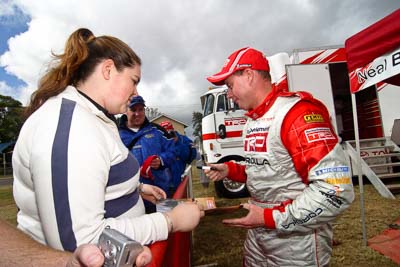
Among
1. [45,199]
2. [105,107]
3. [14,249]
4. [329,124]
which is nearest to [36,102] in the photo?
[105,107]

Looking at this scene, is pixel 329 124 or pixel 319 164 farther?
pixel 329 124

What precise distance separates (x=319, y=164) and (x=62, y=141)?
119cm

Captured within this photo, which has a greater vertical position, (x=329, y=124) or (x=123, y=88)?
(x=123, y=88)

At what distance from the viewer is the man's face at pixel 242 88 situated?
1.85 m

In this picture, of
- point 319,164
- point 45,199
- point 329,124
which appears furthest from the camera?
point 329,124

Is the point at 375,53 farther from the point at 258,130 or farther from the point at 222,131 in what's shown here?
the point at 222,131

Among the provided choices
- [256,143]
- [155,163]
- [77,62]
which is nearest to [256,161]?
[256,143]

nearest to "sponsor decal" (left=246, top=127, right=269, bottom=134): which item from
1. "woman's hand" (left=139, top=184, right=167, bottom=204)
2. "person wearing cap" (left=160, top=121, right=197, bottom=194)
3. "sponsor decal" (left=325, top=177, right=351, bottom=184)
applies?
"sponsor decal" (left=325, top=177, right=351, bottom=184)

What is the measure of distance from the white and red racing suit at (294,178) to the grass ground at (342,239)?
7.01 feet

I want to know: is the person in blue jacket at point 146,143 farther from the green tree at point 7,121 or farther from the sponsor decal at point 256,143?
the green tree at point 7,121

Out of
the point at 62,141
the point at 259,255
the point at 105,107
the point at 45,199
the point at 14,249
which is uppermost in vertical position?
the point at 105,107

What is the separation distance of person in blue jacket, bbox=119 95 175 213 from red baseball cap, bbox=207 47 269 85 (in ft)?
5.60

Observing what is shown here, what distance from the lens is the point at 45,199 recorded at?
789mm

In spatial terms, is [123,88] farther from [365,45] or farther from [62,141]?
[365,45]
